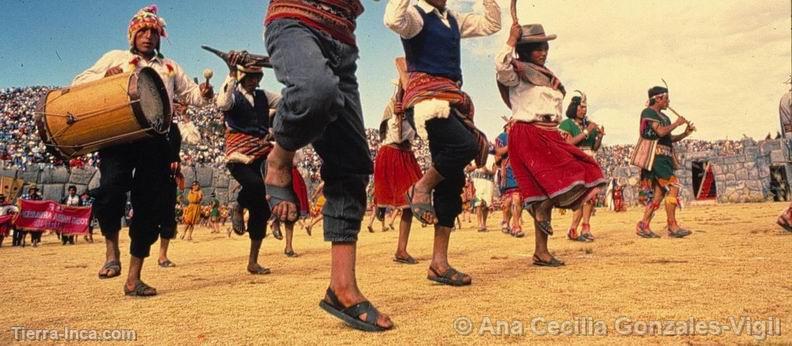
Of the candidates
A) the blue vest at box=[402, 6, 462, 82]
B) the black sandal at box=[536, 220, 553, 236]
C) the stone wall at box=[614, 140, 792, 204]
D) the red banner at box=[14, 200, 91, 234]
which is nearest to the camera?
the blue vest at box=[402, 6, 462, 82]

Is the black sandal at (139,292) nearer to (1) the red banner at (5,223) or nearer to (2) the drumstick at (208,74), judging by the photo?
(2) the drumstick at (208,74)

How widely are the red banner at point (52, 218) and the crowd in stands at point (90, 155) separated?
2945mm

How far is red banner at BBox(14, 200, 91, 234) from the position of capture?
12147mm

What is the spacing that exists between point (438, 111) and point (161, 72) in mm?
2112

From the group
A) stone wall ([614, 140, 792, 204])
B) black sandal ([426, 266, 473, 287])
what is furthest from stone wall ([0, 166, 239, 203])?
stone wall ([614, 140, 792, 204])

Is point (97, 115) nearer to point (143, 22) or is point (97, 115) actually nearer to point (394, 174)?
point (143, 22)

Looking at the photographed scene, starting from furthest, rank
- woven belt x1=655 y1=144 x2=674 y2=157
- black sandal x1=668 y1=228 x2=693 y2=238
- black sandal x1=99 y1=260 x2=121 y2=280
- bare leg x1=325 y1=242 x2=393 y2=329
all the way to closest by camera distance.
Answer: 1. woven belt x1=655 y1=144 x2=674 y2=157
2. black sandal x1=668 y1=228 x2=693 y2=238
3. black sandal x1=99 y1=260 x2=121 y2=280
4. bare leg x1=325 y1=242 x2=393 y2=329

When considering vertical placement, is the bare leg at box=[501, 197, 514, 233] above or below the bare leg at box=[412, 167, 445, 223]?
below

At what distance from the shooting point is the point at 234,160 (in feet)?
16.0

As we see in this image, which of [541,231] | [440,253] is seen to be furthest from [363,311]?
[541,231]

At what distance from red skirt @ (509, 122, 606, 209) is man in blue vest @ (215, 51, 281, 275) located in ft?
7.52

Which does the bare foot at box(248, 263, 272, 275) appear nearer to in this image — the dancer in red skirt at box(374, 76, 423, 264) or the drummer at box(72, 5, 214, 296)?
the drummer at box(72, 5, 214, 296)

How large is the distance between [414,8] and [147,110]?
1890 millimetres

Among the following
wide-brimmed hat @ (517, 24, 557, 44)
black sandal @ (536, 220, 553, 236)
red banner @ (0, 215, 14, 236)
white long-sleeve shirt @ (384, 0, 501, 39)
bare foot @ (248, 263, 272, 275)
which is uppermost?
wide-brimmed hat @ (517, 24, 557, 44)
